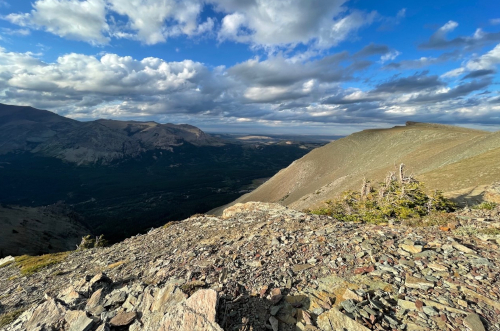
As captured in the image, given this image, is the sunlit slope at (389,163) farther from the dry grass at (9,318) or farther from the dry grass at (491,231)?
the dry grass at (9,318)

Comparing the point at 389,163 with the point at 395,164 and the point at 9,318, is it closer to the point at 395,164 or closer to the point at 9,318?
the point at 395,164

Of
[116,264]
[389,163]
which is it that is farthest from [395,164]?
[389,163]

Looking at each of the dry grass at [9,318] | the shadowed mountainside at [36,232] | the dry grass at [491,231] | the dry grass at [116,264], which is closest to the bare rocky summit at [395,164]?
the dry grass at [491,231]

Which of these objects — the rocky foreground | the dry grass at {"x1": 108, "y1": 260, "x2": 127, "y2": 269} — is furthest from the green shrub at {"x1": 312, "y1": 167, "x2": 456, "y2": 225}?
the dry grass at {"x1": 108, "y1": 260, "x2": 127, "y2": 269}

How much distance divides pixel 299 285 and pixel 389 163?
88.6 m

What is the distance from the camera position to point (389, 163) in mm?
83312

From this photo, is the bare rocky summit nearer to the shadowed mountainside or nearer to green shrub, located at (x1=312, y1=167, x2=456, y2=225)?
green shrub, located at (x1=312, y1=167, x2=456, y2=225)

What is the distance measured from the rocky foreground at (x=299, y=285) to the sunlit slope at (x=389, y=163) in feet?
97.7

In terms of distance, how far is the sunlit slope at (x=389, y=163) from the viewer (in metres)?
39.2

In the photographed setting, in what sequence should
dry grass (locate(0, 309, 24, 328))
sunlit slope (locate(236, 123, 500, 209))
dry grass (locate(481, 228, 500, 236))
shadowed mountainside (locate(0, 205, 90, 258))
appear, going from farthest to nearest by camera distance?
shadowed mountainside (locate(0, 205, 90, 258))
sunlit slope (locate(236, 123, 500, 209))
dry grass (locate(481, 228, 500, 236))
dry grass (locate(0, 309, 24, 328))

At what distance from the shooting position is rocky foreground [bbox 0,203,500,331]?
22.4 ft

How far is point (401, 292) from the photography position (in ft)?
25.4

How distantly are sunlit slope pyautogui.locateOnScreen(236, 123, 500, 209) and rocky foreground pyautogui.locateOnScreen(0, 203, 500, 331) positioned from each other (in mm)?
29794

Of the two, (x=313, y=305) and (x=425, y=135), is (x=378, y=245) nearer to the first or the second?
(x=313, y=305)
